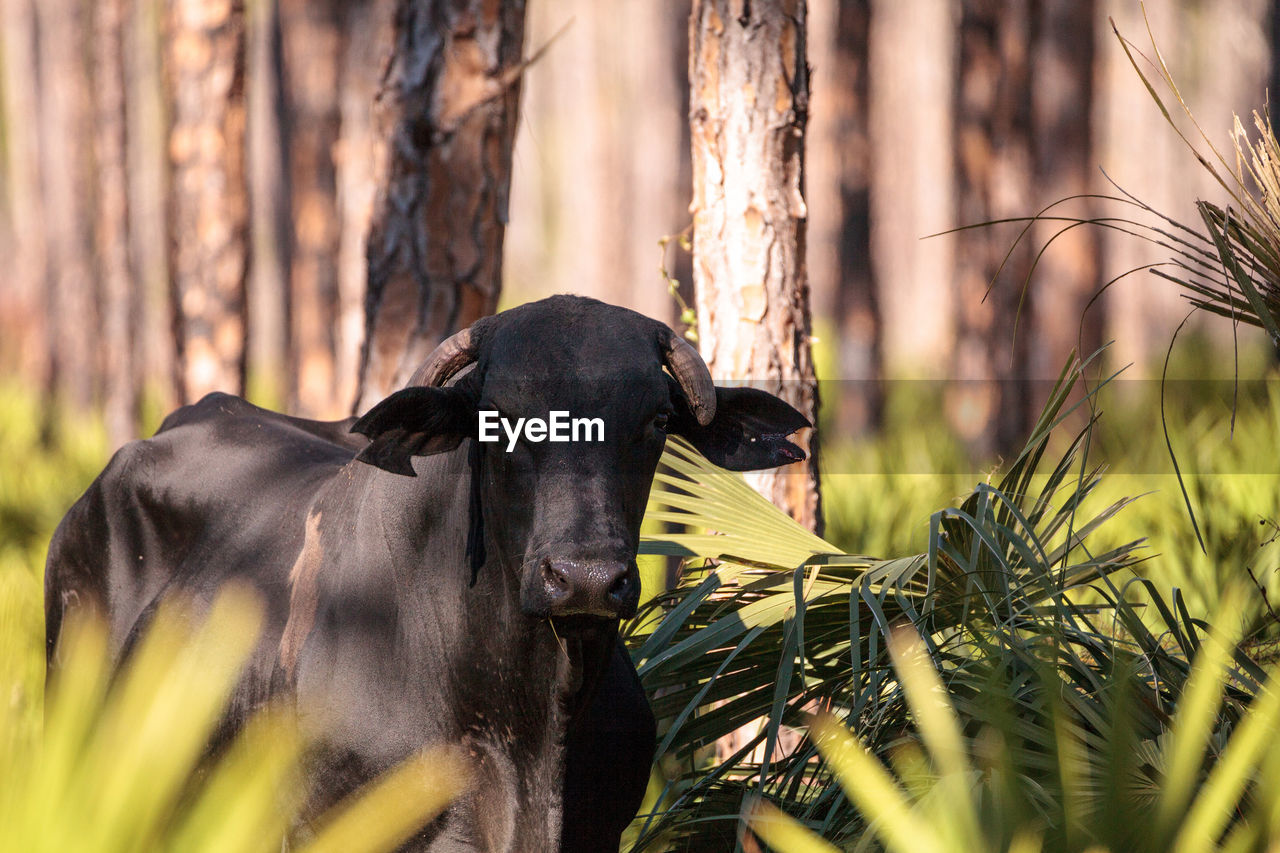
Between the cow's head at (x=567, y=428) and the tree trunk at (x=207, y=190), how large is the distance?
7117 millimetres

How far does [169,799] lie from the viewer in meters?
1.93

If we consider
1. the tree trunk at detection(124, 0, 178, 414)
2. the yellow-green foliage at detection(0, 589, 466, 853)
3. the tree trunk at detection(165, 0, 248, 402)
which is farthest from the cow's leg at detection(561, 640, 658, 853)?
the tree trunk at detection(124, 0, 178, 414)

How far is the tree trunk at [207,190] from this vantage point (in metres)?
9.69

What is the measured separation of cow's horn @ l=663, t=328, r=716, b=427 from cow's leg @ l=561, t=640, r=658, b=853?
23.8 inches

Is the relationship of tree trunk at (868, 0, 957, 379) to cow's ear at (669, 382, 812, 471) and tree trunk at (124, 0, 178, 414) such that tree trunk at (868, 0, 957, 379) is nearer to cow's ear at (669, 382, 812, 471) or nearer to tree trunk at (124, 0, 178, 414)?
tree trunk at (124, 0, 178, 414)

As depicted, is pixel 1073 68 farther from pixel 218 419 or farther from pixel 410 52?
pixel 218 419

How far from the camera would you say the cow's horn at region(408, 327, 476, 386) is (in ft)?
9.91

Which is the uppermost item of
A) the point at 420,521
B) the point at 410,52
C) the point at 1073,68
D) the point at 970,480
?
the point at 1073,68

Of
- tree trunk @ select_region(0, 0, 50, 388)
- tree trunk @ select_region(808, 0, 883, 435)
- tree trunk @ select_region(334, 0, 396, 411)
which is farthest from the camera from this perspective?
tree trunk @ select_region(0, 0, 50, 388)

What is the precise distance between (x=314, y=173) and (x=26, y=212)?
41.2ft

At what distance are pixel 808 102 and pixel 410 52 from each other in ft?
7.74

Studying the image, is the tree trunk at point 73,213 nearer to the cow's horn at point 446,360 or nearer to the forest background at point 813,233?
the forest background at point 813,233

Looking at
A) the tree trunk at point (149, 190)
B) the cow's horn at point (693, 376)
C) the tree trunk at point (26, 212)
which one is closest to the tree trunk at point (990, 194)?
the cow's horn at point (693, 376)

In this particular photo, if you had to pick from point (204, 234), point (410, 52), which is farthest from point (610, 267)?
point (410, 52)
